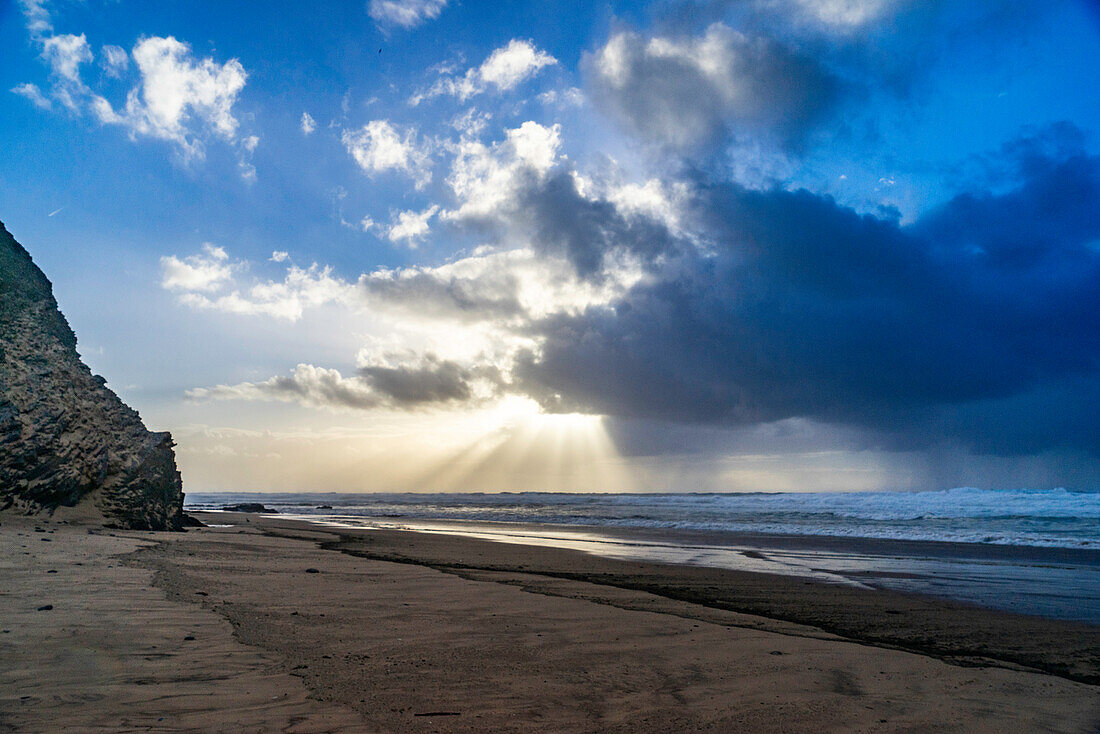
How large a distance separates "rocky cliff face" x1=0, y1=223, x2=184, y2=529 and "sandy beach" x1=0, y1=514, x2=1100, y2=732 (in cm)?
475

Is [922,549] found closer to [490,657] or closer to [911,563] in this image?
A: [911,563]

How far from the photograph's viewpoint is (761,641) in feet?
21.4

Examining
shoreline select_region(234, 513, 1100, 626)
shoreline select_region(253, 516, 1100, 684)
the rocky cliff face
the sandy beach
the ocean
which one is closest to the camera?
the sandy beach

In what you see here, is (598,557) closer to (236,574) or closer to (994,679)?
(236,574)

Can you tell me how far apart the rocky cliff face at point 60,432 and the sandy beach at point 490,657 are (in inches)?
187

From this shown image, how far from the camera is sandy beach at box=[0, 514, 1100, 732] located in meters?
3.86

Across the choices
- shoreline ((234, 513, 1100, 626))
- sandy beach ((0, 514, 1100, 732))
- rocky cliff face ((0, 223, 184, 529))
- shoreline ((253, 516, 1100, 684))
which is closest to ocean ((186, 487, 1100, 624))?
shoreline ((234, 513, 1100, 626))

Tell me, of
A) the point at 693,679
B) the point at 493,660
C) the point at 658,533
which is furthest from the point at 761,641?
the point at 658,533

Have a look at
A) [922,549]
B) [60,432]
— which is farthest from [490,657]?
[922,549]

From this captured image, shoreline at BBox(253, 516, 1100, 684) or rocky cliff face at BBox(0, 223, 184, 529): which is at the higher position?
rocky cliff face at BBox(0, 223, 184, 529)

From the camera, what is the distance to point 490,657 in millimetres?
5363

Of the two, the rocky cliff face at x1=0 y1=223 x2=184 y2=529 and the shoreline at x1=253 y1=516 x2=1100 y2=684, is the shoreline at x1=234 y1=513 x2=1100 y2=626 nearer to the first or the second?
the shoreline at x1=253 y1=516 x2=1100 y2=684

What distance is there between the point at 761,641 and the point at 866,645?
1.25 m

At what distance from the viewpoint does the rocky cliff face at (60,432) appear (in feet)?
44.6
